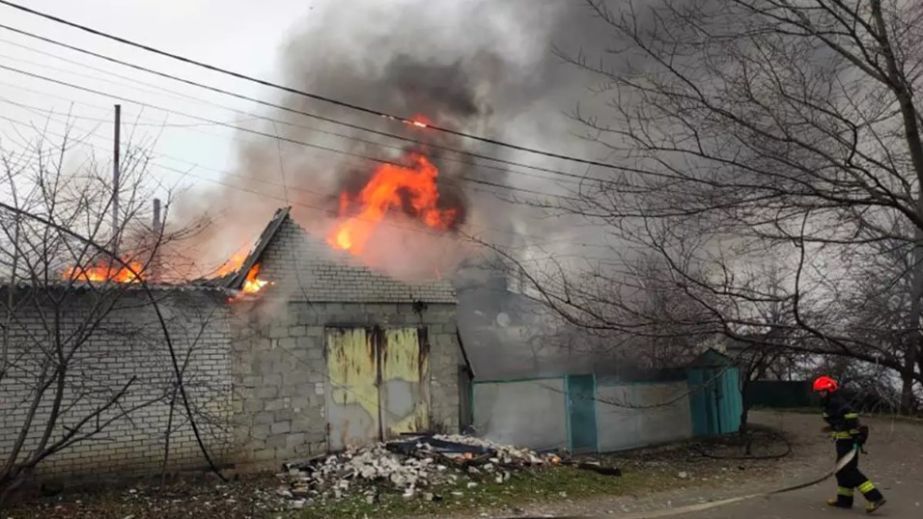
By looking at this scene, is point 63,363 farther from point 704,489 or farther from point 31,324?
point 704,489

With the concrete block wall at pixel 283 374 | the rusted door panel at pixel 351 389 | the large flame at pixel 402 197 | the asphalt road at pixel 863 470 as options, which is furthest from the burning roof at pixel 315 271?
the asphalt road at pixel 863 470

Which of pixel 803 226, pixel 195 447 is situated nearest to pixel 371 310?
pixel 195 447

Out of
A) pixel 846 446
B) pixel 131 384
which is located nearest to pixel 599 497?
pixel 846 446

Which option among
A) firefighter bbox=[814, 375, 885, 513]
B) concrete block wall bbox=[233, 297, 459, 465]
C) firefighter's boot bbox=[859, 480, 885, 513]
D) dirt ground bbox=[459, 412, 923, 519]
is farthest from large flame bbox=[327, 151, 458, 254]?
firefighter's boot bbox=[859, 480, 885, 513]

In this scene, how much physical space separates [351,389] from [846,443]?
652cm

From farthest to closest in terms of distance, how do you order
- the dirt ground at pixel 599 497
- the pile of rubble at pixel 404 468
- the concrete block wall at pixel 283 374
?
the concrete block wall at pixel 283 374, the pile of rubble at pixel 404 468, the dirt ground at pixel 599 497

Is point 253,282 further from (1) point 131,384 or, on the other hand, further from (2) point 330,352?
(1) point 131,384

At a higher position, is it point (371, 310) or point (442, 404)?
point (371, 310)

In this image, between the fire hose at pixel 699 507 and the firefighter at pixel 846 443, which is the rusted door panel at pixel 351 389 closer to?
the fire hose at pixel 699 507

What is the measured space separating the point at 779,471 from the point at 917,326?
708 cm

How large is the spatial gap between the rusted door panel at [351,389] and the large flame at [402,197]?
252 cm

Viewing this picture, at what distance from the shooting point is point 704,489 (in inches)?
370

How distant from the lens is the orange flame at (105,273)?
19.6ft

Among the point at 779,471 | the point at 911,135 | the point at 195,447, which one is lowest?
the point at 779,471
